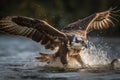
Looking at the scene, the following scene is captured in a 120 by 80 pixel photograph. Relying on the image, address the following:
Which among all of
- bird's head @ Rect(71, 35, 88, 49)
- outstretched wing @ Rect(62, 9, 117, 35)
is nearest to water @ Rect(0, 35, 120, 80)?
outstretched wing @ Rect(62, 9, 117, 35)

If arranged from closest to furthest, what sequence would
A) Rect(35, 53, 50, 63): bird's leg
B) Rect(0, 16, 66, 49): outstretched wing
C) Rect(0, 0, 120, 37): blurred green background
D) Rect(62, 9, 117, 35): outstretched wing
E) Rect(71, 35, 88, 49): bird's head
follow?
Rect(0, 16, 66, 49): outstretched wing < Rect(71, 35, 88, 49): bird's head < Rect(35, 53, 50, 63): bird's leg < Rect(62, 9, 117, 35): outstretched wing < Rect(0, 0, 120, 37): blurred green background

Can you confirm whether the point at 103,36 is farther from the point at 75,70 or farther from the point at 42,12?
the point at 75,70

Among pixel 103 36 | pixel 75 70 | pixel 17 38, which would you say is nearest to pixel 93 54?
pixel 75 70

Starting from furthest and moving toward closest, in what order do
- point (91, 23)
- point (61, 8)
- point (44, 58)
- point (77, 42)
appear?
point (61, 8) → point (91, 23) → point (44, 58) → point (77, 42)

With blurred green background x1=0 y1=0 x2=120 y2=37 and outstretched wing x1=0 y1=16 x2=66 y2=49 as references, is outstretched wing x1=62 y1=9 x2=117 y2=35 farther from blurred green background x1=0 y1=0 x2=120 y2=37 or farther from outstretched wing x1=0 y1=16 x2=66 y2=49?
blurred green background x1=0 y1=0 x2=120 y2=37

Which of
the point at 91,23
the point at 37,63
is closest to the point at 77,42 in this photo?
the point at 91,23

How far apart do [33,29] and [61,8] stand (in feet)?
40.4

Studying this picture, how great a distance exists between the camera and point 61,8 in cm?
2934

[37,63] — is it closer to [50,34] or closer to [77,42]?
[50,34]

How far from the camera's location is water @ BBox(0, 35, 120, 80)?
15.4m

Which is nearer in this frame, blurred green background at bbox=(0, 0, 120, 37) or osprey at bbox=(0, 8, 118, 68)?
osprey at bbox=(0, 8, 118, 68)

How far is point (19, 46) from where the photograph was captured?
79.3 feet

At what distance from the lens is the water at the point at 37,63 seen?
50.4ft

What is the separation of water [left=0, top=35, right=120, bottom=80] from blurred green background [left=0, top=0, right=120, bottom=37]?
2903 mm
